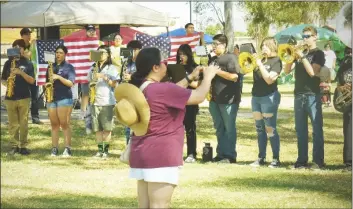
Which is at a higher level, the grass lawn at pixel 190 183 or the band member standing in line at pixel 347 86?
the band member standing in line at pixel 347 86

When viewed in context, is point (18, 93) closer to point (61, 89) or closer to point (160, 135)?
point (61, 89)

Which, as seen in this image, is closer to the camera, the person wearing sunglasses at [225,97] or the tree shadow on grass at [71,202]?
the tree shadow on grass at [71,202]

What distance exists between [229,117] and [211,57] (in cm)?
71

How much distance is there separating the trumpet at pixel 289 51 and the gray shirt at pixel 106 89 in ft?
6.78

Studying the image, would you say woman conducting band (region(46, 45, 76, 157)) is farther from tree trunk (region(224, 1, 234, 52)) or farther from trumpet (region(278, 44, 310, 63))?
trumpet (region(278, 44, 310, 63))

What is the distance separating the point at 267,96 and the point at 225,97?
59 cm

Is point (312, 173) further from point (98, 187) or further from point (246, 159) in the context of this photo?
point (98, 187)

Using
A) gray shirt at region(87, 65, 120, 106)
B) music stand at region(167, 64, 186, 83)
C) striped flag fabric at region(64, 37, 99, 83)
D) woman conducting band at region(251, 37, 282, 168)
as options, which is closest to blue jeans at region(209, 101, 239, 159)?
woman conducting band at region(251, 37, 282, 168)

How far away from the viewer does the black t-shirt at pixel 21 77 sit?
9.17 meters

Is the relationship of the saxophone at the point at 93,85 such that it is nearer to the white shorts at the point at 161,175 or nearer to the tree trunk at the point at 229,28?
the tree trunk at the point at 229,28

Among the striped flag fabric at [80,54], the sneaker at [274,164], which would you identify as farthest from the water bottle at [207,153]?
the striped flag fabric at [80,54]

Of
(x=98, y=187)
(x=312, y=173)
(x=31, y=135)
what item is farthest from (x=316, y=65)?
(x=31, y=135)

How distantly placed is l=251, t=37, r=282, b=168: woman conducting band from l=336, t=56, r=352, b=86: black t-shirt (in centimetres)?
64

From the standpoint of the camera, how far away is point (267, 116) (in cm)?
808
